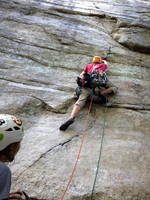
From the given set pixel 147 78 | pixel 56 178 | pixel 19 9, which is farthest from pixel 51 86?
pixel 19 9

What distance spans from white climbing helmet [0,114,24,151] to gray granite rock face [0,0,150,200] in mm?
2666

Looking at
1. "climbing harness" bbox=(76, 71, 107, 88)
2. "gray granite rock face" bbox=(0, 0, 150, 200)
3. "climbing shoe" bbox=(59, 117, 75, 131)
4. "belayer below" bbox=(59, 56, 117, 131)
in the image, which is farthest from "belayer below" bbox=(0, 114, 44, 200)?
"climbing harness" bbox=(76, 71, 107, 88)

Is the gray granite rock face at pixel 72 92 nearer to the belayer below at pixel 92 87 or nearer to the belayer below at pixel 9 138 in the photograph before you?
the belayer below at pixel 92 87

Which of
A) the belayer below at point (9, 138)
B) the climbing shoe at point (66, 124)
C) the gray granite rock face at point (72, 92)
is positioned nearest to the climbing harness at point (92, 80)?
the gray granite rock face at point (72, 92)

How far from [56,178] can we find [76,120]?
8.30 ft

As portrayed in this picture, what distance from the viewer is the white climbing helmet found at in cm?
394

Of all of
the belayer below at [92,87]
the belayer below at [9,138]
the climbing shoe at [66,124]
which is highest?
the belayer below at [9,138]

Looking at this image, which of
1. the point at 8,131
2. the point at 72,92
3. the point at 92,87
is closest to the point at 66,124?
the point at 92,87

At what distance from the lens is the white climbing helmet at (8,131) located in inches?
155

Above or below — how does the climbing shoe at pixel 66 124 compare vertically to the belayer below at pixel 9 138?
below

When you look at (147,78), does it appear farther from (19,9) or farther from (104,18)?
(19,9)

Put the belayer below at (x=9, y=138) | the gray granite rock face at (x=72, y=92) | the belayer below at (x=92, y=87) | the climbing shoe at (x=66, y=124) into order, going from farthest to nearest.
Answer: the belayer below at (x=92, y=87) → the climbing shoe at (x=66, y=124) → the gray granite rock face at (x=72, y=92) → the belayer below at (x=9, y=138)

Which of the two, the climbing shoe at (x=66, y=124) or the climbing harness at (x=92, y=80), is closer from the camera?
the climbing shoe at (x=66, y=124)

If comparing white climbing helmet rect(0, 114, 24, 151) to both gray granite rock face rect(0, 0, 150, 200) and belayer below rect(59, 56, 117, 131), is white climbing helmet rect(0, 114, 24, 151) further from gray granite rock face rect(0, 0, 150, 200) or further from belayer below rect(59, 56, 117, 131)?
belayer below rect(59, 56, 117, 131)
